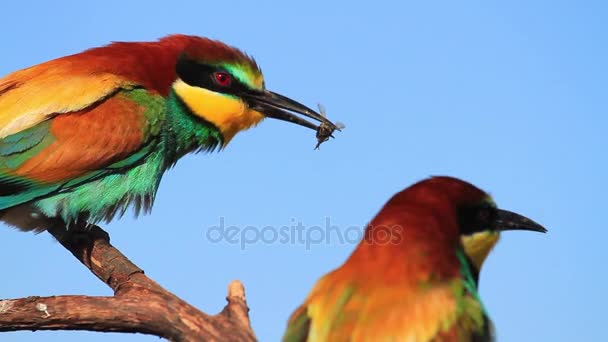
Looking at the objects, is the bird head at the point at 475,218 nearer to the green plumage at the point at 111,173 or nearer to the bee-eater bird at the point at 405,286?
the bee-eater bird at the point at 405,286

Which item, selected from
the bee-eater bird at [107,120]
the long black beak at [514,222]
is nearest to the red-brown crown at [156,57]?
the bee-eater bird at [107,120]

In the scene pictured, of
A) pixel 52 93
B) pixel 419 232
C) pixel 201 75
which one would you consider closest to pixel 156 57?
pixel 201 75

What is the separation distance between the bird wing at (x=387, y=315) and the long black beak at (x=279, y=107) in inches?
75.9

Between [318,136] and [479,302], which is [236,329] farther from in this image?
[318,136]

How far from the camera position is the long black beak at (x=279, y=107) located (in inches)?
194

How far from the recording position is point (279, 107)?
4.96m

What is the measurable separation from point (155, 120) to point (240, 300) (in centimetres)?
127

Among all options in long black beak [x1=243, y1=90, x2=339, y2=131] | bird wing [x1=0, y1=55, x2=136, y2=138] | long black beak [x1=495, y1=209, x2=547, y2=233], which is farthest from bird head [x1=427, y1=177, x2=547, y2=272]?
bird wing [x1=0, y1=55, x2=136, y2=138]

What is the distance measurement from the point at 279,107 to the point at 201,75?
1.39 feet

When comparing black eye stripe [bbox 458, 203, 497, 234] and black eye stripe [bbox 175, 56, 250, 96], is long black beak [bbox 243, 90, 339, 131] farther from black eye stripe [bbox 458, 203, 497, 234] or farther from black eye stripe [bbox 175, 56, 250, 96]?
black eye stripe [bbox 458, 203, 497, 234]

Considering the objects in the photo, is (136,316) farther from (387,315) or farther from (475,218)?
(475,218)

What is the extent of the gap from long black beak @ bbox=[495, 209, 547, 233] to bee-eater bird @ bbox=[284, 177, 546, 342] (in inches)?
12.9

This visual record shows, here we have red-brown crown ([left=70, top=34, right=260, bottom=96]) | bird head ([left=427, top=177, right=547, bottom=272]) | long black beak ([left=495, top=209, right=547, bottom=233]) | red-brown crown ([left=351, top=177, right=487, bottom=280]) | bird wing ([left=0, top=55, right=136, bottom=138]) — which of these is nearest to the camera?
red-brown crown ([left=351, top=177, right=487, bottom=280])

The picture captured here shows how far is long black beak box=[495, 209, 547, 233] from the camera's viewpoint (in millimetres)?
3646
